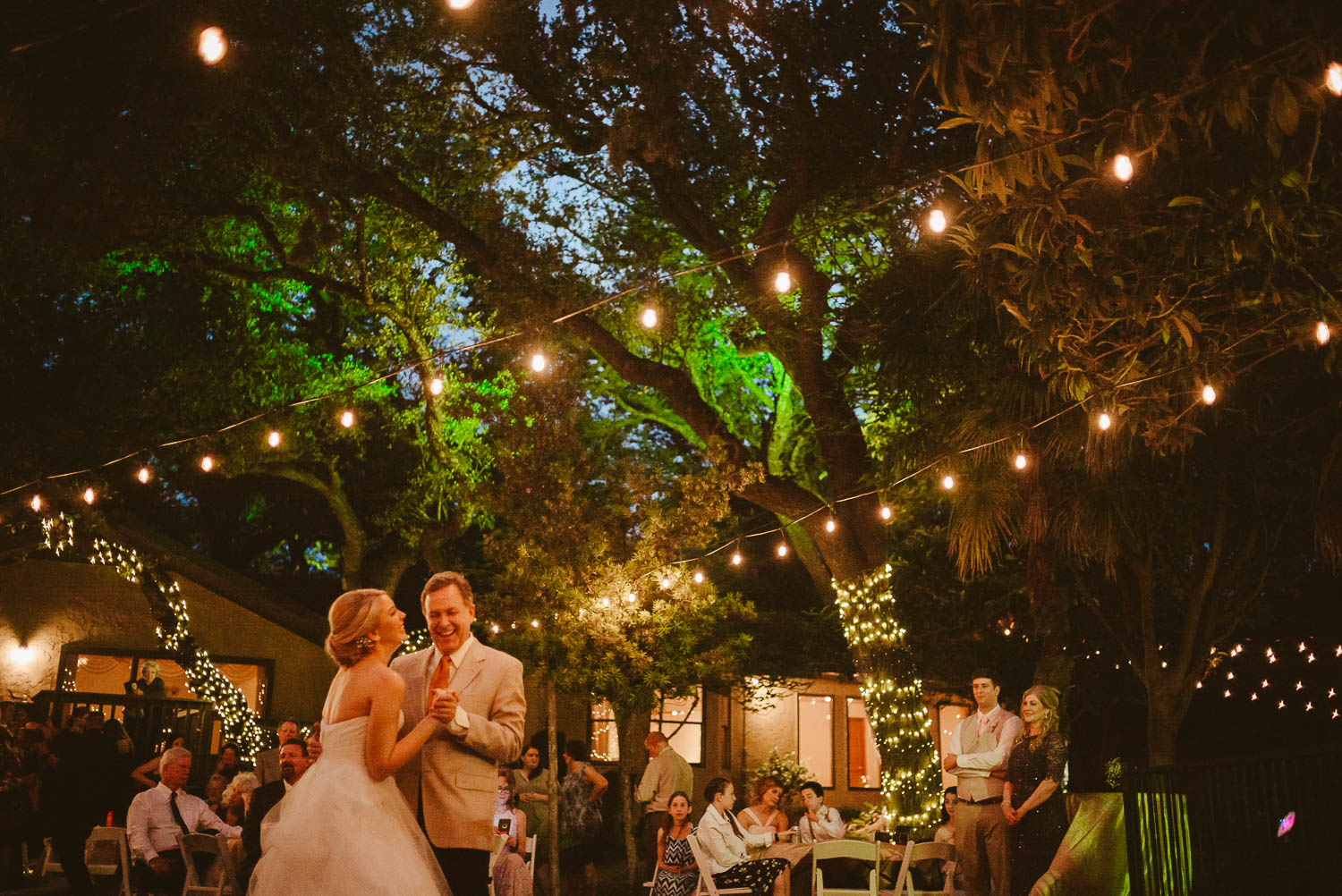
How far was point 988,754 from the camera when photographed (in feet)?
25.1

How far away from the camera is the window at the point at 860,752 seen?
77.0 ft

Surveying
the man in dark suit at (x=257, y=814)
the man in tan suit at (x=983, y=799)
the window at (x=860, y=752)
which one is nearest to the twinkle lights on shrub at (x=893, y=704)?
the man in tan suit at (x=983, y=799)

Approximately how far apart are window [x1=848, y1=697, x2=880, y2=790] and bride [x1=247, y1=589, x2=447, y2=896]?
20.5 m

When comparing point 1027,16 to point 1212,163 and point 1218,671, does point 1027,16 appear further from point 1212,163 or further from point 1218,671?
point 1218,671

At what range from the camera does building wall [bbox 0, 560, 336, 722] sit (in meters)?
18.0

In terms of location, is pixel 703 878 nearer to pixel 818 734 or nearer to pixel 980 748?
pixel 980 748

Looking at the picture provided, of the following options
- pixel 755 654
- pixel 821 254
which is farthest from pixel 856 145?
pixel 755 654

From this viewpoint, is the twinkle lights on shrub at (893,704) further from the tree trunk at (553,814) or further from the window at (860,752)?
the window at (860,752)

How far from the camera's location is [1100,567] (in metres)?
16.2

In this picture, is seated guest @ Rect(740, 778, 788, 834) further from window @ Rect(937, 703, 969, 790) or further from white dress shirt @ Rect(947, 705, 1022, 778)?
window @ Rect(937, 703, 969, 790)

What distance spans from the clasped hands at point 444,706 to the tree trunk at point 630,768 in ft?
32.5

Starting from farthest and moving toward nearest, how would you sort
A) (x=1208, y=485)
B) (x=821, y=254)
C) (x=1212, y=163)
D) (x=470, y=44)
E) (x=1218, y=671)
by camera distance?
1. (x=1218, y=671)
2. (x=821, y=254)
3. (x=1208, y=485)
4. (x=470, y=44)
5. (x=1212, y=163)

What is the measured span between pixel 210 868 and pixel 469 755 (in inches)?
211

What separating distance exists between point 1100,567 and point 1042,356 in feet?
33.3
